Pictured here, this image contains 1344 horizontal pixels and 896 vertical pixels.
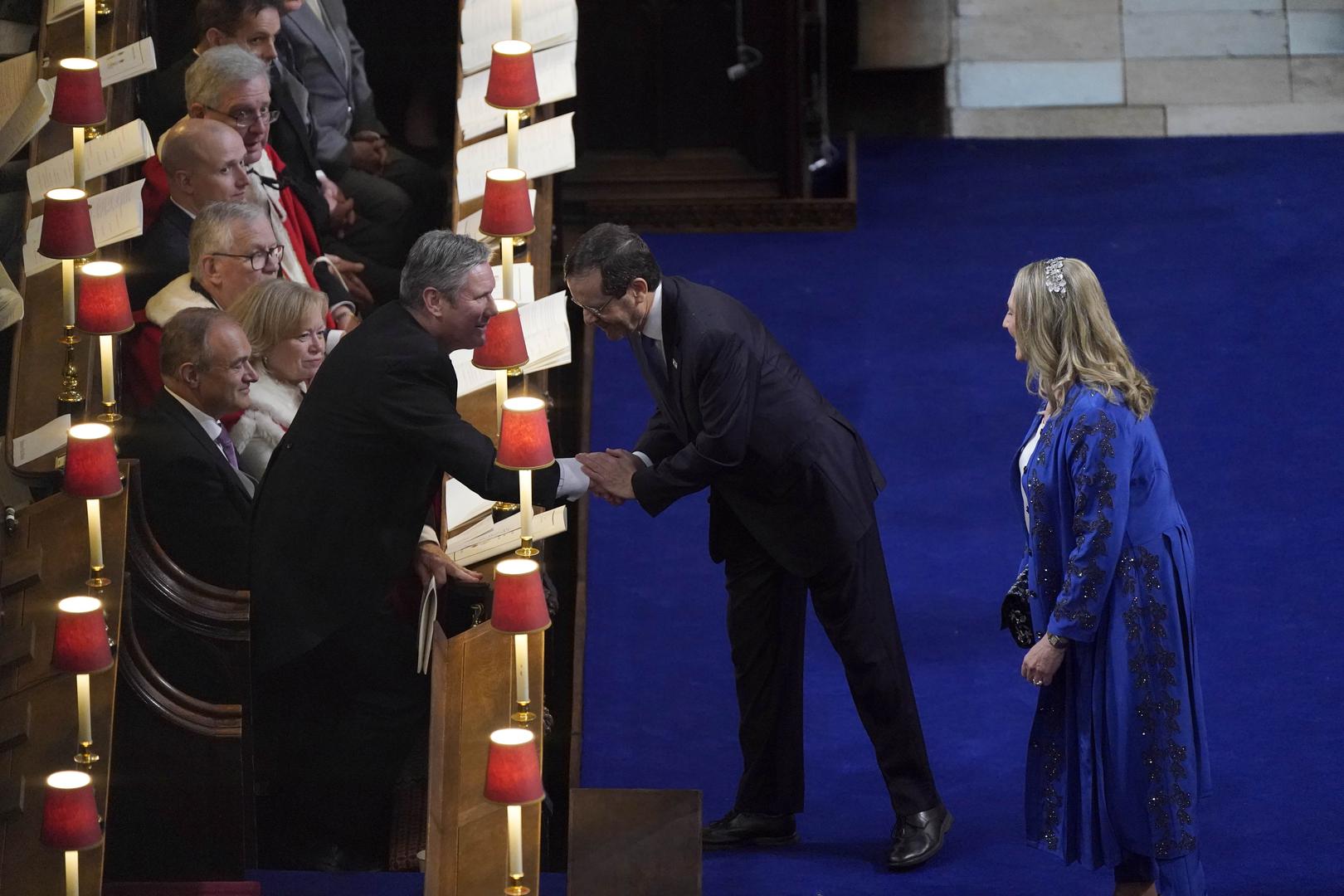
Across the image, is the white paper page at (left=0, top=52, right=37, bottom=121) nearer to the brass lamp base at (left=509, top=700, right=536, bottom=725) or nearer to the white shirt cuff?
the white shirt cuff

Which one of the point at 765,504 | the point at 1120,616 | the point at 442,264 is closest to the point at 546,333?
the point at 442,264

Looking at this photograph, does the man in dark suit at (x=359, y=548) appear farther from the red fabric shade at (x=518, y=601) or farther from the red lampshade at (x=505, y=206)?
the red fabric shade at (x=518, y=601)

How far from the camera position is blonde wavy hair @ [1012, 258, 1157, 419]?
153 inches

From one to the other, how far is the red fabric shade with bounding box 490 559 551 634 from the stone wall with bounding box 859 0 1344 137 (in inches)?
235

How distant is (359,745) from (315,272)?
5.71 feet

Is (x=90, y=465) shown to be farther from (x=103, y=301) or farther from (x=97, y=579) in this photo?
(x=103, y=301)

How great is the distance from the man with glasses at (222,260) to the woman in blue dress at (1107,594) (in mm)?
1872

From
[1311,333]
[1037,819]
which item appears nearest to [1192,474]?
[1311,333]

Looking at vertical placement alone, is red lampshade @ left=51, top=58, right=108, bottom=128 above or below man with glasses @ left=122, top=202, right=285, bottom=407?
above

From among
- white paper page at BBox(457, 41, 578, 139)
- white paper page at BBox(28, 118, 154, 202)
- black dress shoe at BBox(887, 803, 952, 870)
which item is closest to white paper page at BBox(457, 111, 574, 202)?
white paper page at BBox(457, 41, 578, 139)

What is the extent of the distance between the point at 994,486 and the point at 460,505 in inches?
94.5

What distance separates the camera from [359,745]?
15.0ft

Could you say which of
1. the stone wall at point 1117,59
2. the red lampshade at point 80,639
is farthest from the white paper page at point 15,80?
the stone wall at point 1117,59

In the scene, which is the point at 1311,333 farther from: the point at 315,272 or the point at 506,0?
the point at 315,272
